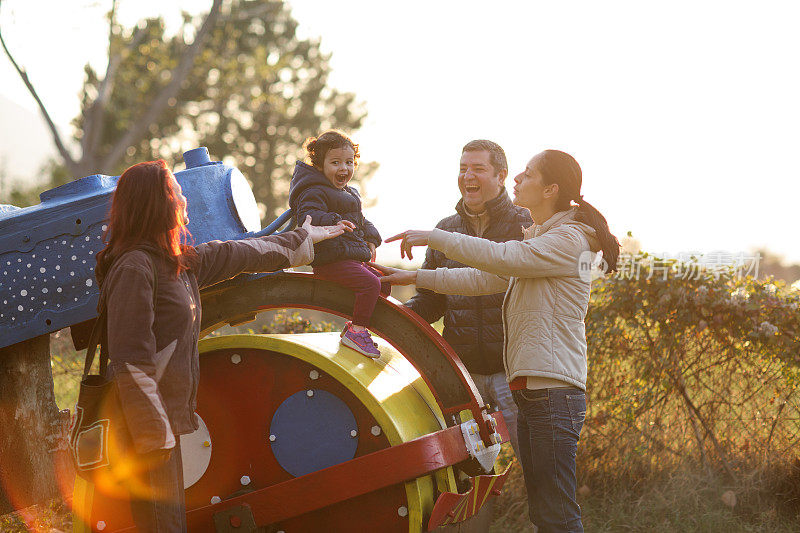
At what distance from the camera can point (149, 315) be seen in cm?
241

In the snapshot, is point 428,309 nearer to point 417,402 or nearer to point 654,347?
point 417,402

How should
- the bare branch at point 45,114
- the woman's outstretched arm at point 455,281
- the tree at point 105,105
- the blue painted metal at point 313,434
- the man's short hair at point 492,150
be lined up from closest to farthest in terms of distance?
the blue painted metal at point 313,434
the woman's outstretched arm at point 455,281
the man's short hair at point 492,150
the bare branch at point 45,114
the tree at point 105,105

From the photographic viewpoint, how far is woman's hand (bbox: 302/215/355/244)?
3066mm

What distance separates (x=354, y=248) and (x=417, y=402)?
703mm

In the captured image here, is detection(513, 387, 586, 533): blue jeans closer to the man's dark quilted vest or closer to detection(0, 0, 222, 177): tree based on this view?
the man's dark quilted vest

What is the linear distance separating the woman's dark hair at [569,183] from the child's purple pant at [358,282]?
2.72ft

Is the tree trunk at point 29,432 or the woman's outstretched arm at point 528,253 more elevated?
the woman's outstretched arm at point 528,253

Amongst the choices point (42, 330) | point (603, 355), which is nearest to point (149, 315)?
point (42, 330)

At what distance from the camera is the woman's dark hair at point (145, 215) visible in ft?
8.26

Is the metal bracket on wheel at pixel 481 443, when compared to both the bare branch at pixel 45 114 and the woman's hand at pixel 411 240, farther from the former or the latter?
the bare branch at pixel 45 114

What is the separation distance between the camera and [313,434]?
3064 mm

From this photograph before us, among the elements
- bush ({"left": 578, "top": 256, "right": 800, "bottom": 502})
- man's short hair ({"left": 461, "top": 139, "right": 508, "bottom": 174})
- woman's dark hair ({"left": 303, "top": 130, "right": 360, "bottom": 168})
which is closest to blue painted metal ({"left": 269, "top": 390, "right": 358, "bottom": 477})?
woman's dark hair ({"left": 303, "top": 130, "right": 360, "bottom": 168})

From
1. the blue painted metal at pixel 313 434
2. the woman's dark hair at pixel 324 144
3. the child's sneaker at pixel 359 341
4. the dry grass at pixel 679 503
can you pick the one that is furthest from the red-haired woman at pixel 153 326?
the dry grass at pixel 679 503

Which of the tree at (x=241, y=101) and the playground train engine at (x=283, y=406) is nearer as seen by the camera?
the playground train engine at (x=283, y=406)
